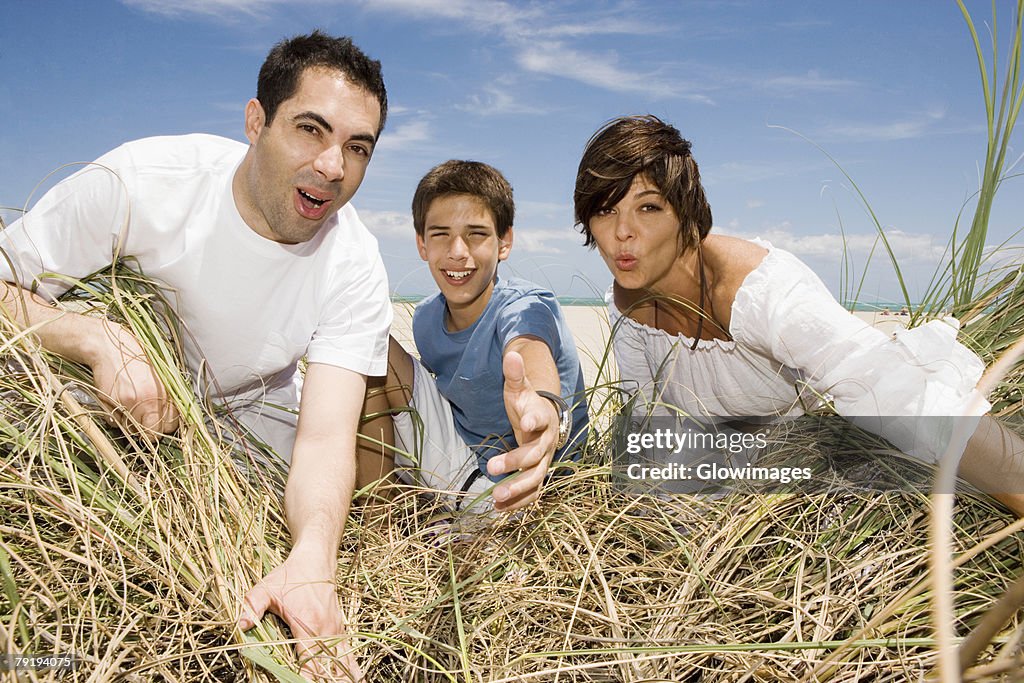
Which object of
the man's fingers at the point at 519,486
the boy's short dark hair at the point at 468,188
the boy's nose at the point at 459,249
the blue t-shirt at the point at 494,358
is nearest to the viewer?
the man's fingers at the point at 519,486

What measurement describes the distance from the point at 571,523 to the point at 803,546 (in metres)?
0.58

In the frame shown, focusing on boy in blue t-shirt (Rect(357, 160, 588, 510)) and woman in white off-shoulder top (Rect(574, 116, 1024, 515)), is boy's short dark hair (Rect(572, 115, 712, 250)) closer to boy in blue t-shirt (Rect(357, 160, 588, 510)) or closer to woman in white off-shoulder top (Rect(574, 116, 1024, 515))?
woman in white off-shoulder top (Rect(574, 116, 1024, 515))

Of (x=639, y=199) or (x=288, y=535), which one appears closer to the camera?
(x=288, y=535)

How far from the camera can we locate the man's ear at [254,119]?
234cm

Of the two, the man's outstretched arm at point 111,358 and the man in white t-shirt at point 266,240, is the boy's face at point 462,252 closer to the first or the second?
the man in white t-shirt at point 266,240

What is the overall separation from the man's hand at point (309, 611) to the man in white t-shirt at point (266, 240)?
1.03 feet

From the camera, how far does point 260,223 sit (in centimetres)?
228

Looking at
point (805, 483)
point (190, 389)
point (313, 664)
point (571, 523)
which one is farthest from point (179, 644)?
point (805, 483)

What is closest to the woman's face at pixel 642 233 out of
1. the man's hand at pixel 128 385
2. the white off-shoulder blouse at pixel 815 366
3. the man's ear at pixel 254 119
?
the white off-shoulder blouse at pixel 815 366

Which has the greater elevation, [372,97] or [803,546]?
[372,97]

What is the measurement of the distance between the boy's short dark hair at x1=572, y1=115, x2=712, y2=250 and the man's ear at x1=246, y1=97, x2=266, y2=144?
112 cm

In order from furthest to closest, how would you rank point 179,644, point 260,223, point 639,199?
point 260,223 → point 639,199 → point 179,644

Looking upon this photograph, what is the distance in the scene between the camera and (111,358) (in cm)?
174

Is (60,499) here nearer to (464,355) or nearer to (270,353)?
(270,353)
